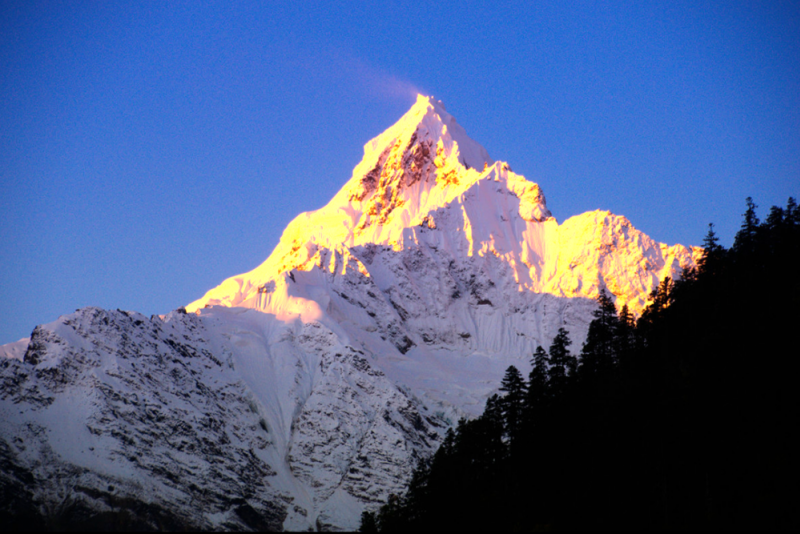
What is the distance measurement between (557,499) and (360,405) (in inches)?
4147

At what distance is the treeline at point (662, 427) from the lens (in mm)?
64125

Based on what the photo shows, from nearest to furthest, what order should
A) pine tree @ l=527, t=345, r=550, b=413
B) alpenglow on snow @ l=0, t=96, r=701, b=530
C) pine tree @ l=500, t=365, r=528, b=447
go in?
pine tree @ l=527, t=345, r=550, b=413, pine tree @ l=500, t=365, r=528, b=447, alpenglow on snow @ l=0, t=96, r=701, b=530

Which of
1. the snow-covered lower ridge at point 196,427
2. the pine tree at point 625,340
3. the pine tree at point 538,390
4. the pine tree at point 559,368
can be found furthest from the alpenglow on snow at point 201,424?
the pine tree at point 625,340

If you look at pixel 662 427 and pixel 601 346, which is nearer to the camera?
pixel 662 427

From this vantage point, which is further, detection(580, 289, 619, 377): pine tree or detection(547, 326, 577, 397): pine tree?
detection(580, 289, 619, 377): pine tree

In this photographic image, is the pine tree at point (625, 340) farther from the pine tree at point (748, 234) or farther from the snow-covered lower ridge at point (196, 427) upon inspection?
the snow-covered lower ridge at point (196, 427)

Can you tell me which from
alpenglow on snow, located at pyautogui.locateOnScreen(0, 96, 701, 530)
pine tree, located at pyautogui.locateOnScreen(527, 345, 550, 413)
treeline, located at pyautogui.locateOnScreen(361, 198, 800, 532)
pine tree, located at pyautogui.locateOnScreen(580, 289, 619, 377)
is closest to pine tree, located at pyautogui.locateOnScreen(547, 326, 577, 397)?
treeline, located at pyautogui.locateOnScreen(361, 198, 800, 532)

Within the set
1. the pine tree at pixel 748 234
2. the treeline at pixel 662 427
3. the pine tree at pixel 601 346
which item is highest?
the pine tree at pixel 748 234

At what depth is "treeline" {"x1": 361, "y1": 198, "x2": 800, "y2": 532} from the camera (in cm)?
6412

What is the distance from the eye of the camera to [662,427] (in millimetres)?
71875

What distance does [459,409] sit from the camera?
189125mm

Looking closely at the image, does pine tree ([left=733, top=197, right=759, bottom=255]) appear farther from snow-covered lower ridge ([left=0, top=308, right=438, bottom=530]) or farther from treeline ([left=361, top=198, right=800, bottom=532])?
snow-covered lower ridge ([left=0, top=308, right=438, bottom=530])

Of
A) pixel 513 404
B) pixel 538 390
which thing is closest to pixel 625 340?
pixel 538 390

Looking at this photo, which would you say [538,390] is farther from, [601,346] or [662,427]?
[662,427]
